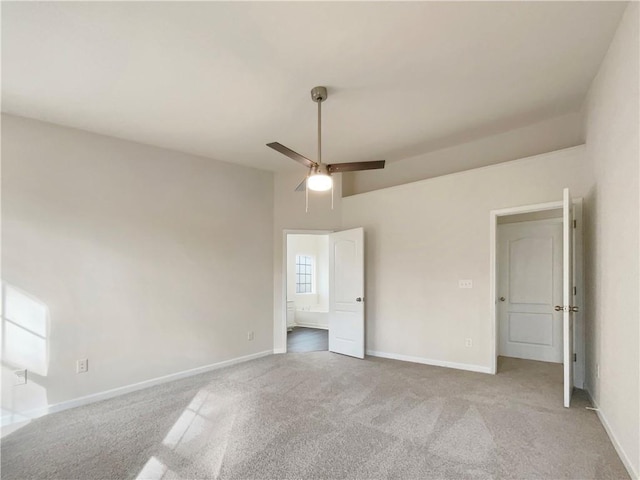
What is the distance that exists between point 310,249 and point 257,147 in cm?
492

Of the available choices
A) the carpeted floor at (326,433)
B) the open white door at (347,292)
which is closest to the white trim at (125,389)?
the carpeted floor at (326,433)

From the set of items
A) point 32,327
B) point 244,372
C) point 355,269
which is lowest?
point 244,372

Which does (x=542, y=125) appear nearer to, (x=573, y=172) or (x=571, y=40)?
(x=573, y=172)

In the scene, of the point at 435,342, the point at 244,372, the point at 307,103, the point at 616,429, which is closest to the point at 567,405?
the point at 616,429

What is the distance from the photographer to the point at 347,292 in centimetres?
520

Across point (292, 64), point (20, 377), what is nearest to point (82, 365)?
point (20, 377)

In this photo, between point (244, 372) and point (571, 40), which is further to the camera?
point (244, 372)

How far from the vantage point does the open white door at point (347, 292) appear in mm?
5012

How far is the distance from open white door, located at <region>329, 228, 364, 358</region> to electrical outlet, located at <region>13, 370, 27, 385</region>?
3769 mm

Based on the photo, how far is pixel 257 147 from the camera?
Answer: 4301 millimetres

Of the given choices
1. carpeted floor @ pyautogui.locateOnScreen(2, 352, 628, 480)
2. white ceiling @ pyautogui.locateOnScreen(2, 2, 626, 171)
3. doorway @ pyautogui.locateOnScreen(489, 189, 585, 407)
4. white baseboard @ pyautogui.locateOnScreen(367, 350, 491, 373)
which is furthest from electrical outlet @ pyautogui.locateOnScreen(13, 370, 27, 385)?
doorway @ pyautogui.locateOnScreen(489, 189, 585, 407)

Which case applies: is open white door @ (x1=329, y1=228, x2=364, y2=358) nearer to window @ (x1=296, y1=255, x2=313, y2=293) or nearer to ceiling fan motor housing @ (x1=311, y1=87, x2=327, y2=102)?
ceiling fan motor housing @ (x1=311, y1=87, x2=327, y2=102)

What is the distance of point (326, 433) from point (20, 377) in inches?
114

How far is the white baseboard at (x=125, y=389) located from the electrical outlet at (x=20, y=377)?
0.95ft
